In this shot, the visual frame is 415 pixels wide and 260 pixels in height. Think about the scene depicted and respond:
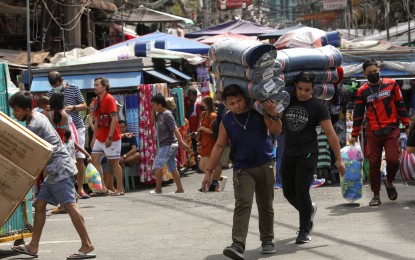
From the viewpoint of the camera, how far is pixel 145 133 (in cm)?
1700

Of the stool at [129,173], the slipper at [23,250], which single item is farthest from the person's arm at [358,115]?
the stool at [129,173]

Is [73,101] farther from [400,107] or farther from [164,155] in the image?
[400,107]

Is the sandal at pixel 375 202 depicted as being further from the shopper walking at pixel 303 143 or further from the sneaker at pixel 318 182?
the sneaker at pixel 318 182

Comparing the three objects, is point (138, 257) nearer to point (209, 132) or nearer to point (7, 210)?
point (7, 210)

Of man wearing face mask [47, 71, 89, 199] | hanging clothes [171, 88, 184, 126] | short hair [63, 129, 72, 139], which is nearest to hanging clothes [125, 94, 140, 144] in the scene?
hanging clothes [171, 88, 184, 126]

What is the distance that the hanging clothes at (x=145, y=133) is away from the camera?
17.0m

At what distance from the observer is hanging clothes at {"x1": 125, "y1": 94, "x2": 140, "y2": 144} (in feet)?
56.0

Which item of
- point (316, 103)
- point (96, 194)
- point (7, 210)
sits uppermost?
point (316, 103)

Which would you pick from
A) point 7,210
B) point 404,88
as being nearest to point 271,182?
point 7,210

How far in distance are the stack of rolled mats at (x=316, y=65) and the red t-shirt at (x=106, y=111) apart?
4524mm

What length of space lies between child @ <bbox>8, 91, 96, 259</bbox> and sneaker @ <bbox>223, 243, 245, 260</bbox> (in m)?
1.50

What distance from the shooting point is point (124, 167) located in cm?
1697

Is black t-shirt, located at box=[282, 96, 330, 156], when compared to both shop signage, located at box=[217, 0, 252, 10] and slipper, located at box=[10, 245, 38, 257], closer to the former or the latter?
slipper, located at box=[10, 245, 38, 257]

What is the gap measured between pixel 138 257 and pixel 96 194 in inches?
260
